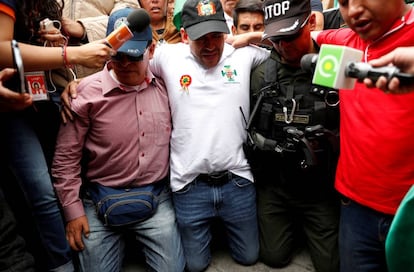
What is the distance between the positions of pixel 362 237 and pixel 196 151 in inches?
41.5

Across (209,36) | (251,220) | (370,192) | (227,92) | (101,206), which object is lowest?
(251,220)

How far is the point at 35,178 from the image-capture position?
184 centimetres

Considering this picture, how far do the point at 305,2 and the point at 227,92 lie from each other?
69cm

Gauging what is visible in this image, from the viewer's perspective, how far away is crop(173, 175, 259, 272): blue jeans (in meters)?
2.35

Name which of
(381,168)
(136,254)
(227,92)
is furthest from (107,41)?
(136,254)

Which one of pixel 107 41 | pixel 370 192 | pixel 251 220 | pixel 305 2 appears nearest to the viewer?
pixel 107 41

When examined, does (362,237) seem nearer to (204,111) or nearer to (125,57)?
(204,111)

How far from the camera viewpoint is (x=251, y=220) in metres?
2.45

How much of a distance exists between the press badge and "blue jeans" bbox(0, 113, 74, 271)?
133 mm

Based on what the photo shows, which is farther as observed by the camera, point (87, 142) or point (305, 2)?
point (87, 142)

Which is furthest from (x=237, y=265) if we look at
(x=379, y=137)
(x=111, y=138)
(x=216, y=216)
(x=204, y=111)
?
(x=379, y=137)

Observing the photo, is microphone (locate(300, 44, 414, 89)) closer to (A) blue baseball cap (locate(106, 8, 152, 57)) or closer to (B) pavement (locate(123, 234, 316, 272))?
(A) blue baseball cap (locate(106, 8, 152, 57))

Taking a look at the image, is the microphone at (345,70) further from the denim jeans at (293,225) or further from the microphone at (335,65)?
the denim jeans at (293,225)

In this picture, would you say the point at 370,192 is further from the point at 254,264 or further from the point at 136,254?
the point at 136,254
